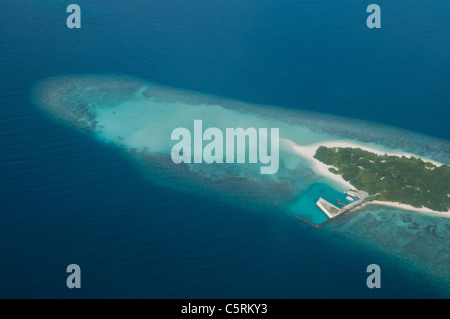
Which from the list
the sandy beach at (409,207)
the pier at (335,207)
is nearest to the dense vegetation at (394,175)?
the sandy beach at (409,207)

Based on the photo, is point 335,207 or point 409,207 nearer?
point 335,207

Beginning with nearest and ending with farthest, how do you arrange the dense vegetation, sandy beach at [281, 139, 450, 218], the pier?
the pier
sandy beach at [281, 139, 450, 218]
the dense vegetation

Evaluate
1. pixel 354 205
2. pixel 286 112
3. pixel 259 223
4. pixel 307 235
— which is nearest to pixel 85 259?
pixel 259 223

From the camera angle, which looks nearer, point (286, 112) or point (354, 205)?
point (354, 205)

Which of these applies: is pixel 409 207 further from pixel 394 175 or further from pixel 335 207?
pixel 335 207

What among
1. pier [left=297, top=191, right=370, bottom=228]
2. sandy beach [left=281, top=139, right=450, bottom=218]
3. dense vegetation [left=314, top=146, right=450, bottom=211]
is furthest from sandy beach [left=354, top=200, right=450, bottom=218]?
pier [left=297, top=191, right=370, bottom=228]

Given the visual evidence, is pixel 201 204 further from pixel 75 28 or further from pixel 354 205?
pixel 75 28

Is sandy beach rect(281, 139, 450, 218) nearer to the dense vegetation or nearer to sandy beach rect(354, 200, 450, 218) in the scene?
sandy beach rect(354, 200, 450, 218)

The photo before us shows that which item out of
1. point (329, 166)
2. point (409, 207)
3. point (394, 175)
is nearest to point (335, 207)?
point (329, 166)
